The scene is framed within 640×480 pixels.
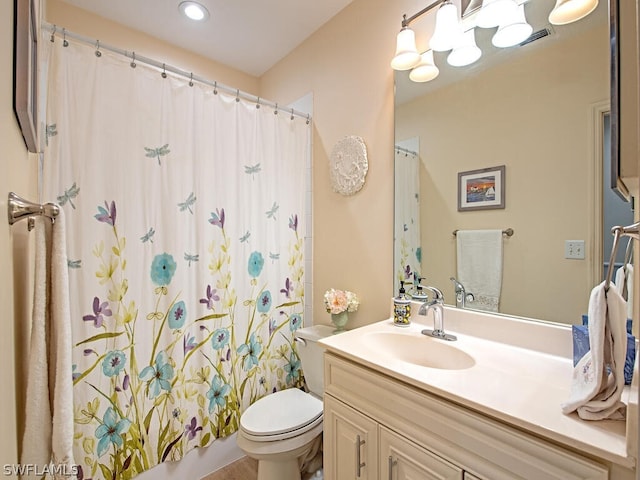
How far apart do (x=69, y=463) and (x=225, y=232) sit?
1.14 m

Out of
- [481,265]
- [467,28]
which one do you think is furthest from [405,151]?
[481,265]

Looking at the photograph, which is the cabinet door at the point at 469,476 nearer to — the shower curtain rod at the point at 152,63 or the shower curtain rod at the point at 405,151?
the shower curtain rod at the point at 405,151

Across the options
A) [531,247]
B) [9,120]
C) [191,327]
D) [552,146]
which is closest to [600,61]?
[552,146]

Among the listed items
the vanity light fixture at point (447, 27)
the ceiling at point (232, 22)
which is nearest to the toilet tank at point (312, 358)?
the vanity light fixture at point (447, 27)

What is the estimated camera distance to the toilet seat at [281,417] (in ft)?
4.40

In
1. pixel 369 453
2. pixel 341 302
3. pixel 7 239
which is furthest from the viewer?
pixel 341 302

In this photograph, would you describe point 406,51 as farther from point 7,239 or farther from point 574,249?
point 7,239

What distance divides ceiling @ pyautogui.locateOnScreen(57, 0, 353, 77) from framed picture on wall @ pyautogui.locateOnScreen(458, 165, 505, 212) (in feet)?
4.32

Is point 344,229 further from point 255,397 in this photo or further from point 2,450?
point 2,450

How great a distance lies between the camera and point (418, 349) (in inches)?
49.4

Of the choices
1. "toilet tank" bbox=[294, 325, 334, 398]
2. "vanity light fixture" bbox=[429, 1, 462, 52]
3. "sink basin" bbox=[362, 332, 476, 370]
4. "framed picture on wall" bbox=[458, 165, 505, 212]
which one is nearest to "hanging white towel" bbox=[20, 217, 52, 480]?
"sink basin" bbox=[362, 332, 476, 370]

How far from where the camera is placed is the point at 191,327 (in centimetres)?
158

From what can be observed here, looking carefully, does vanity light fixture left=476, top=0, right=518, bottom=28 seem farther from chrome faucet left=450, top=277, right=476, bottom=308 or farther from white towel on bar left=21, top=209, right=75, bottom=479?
white towel on bar left=21, top=209, right=75, bottom=479

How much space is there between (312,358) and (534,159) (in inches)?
56.4
